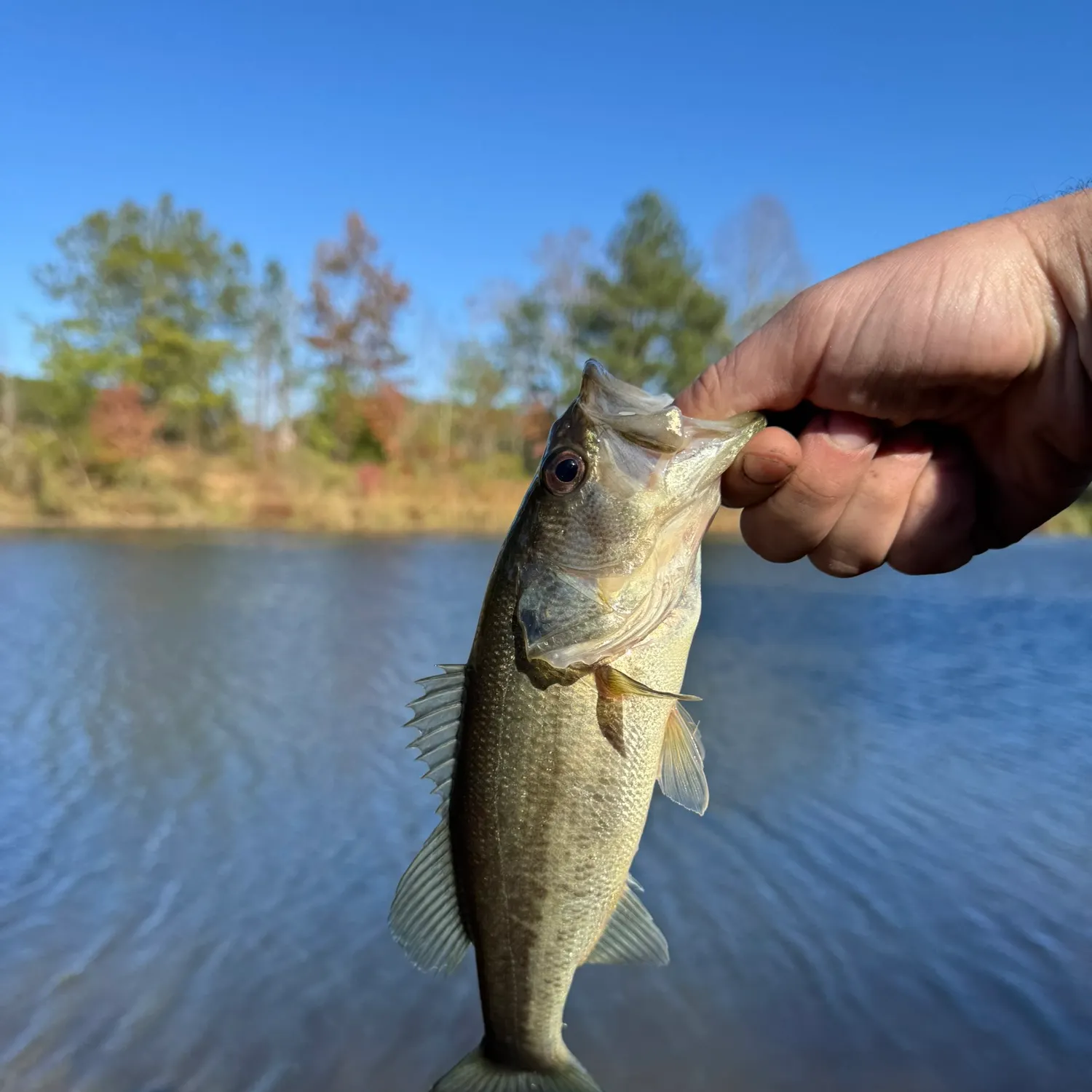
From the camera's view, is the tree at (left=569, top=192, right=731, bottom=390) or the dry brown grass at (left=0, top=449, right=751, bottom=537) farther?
the tree at (left=569, top=192, right=731, bottom=390)

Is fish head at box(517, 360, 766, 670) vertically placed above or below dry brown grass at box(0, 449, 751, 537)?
above

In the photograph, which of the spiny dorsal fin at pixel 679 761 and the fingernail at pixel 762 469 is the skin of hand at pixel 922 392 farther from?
the spiny dorsal fin at pixel 679 761

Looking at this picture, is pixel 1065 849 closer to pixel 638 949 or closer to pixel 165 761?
pixel 638 949

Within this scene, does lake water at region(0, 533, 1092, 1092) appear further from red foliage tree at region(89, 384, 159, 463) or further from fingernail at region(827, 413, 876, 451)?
red foliage tree at region(89, 384, 159, 463)

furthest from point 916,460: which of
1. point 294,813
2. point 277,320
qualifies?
point 277,320

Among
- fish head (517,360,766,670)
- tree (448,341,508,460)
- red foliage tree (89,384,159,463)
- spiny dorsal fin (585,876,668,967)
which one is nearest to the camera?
fish head (517,360,766,670)

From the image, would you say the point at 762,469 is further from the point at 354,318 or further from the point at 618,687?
the point at 354,318

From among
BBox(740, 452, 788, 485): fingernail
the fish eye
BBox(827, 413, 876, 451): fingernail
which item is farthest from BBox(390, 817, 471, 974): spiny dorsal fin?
BBox(827, 413, 876, 451): fingernail
